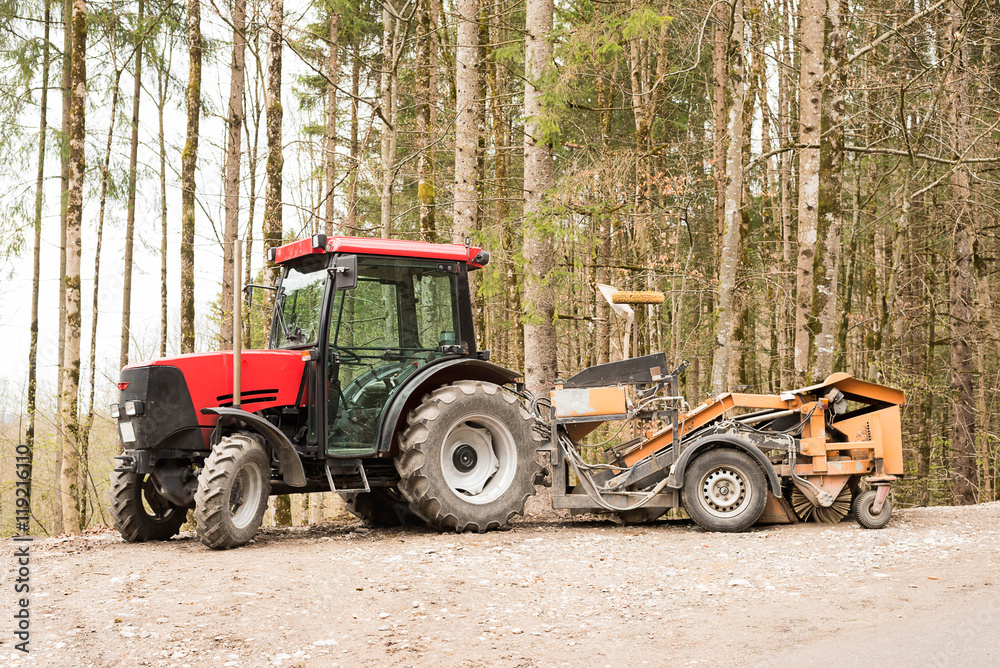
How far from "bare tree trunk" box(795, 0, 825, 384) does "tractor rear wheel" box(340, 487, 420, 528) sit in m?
6.08

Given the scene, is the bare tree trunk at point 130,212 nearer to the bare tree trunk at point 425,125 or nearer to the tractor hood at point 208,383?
the bare tree trunk at point 425,125

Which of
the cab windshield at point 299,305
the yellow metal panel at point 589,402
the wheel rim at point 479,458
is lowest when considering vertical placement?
the wheel rim at point 479,458

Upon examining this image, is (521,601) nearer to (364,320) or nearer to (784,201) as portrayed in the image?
(364,320)

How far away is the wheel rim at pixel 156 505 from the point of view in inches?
312

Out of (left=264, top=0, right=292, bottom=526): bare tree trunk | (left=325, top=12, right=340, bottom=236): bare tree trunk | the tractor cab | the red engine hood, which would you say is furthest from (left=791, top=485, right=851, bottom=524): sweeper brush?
(left=325, top=12, right=340, bottom=236): bare tree trunk

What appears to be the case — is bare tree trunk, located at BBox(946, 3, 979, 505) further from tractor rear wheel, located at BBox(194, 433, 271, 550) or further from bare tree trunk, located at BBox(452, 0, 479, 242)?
tractor rear wheel, located at BBox(194, 433, 271, 550)

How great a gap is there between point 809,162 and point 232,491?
9.04 meters

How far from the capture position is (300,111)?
20.6 metres

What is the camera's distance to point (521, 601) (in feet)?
18.3

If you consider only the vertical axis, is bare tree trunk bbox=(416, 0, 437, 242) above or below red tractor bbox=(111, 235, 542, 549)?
above

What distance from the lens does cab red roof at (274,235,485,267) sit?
26.0 feet

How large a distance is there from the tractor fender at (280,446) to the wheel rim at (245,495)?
289 millimetres

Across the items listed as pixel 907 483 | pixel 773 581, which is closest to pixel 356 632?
pixel 773 581

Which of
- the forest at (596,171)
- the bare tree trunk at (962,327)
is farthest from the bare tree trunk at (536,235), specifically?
the bare tree trunk at (962,327)
